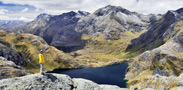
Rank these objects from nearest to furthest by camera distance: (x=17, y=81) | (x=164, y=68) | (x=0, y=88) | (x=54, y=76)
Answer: (x=0, y=88), (x=17, y=81), (x=54, y=76), (x=164, y=68)

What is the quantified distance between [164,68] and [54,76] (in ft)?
467

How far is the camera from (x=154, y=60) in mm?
163750

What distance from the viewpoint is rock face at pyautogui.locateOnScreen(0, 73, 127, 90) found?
26003mm

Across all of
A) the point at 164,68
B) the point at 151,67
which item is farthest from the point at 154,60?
the point at 164,68

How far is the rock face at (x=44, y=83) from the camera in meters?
26.0

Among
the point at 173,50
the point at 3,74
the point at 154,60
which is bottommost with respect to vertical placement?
the point at 3,74

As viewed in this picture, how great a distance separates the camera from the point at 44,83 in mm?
28250

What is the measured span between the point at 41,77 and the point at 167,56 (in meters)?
154

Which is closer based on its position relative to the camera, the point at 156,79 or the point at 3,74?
the point at 156,79

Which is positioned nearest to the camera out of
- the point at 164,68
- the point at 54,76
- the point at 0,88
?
the point at 0,88

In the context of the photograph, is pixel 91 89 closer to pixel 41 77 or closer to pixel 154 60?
pixel 41 77

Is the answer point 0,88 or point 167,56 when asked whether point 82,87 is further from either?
point 167,56

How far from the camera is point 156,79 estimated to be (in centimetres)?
10519

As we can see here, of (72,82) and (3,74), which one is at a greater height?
(72,82)
